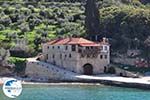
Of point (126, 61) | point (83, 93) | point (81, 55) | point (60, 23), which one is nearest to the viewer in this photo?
point (83, 93)

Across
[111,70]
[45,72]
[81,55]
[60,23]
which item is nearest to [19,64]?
[45,72]

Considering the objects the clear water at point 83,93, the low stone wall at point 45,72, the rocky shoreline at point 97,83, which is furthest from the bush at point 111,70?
the clear water at point 83,93

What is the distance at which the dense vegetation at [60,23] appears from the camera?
73938 mm

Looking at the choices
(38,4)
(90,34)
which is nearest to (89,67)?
(90,34)

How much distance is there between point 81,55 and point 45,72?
5221mm

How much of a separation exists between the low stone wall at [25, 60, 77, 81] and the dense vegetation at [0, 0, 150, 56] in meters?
4.22

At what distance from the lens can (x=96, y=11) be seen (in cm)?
7525

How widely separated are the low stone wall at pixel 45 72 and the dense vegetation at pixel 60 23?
13.8 feet

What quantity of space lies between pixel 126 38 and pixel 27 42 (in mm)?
14350

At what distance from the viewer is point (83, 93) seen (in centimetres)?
4950

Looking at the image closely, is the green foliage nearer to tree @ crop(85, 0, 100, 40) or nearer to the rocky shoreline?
the rocky shoreline

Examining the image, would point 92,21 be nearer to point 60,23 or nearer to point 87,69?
point 87,69

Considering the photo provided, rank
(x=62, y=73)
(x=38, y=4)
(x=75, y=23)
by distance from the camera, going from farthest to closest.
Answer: (x=38, y=4) < (x=75, y=23) < (x=62, y=73)

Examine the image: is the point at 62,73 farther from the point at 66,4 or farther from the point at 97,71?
the point at 66,4
